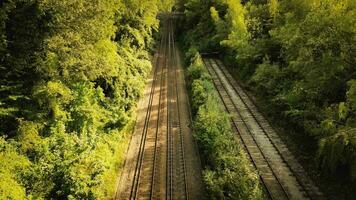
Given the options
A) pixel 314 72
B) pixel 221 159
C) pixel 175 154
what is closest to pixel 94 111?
pixel 175 154

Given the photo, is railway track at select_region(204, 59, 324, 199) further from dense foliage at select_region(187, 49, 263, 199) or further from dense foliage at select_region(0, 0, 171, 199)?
dense foliage at select_region(0, 0, 171, 199)

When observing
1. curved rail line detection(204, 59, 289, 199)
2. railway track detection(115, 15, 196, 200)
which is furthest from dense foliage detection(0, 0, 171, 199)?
curved rail line detection(204, 59, 289, 199)

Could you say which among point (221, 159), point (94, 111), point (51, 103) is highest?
point (51, 103)

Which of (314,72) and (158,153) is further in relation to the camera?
(158,153)

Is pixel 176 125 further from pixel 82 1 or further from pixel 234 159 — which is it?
pixel 82 1

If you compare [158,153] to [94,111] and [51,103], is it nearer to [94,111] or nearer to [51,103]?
[94,111]

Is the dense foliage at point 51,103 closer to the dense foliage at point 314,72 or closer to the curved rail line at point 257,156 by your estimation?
the curved rail line at point 257,156

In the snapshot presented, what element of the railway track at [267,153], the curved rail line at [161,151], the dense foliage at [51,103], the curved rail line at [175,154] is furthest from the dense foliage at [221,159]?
the dense foliage at [51,103]
